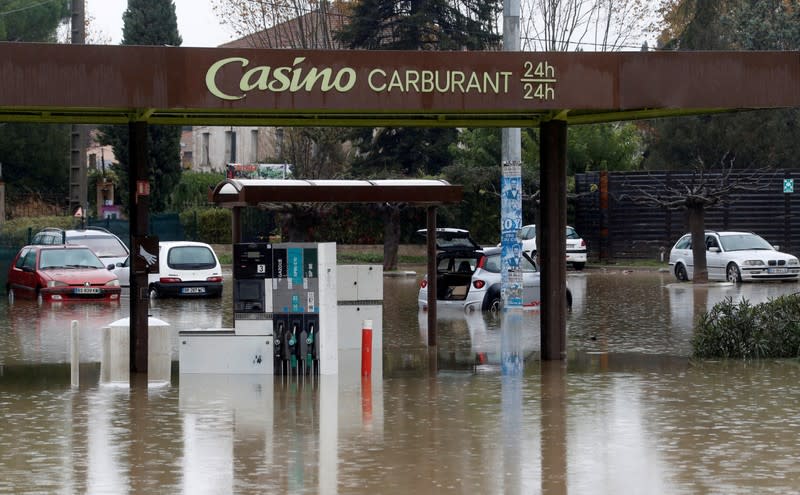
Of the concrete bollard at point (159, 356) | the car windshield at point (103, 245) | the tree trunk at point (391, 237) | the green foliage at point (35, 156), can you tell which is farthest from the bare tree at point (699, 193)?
the green foliage at point (35, 156)

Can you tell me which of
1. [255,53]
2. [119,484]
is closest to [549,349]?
[255,53]

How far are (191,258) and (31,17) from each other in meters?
33.9

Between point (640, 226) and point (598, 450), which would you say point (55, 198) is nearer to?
point (640, 226)

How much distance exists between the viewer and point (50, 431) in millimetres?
12688

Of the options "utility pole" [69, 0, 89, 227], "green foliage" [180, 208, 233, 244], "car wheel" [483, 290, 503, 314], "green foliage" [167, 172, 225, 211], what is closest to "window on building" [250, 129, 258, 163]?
"green foliage" [167, 172, 225, 211]

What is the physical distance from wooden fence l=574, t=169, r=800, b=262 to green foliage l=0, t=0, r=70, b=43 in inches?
1096

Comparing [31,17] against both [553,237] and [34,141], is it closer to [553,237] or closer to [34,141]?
[34,141]

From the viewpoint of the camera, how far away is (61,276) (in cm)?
3161

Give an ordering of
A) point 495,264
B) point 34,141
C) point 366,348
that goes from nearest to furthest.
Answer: point 366,348, point 495,264, point 34,141

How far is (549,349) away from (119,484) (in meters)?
9.29

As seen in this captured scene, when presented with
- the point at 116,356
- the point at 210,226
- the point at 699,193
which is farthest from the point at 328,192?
the point at 210,226

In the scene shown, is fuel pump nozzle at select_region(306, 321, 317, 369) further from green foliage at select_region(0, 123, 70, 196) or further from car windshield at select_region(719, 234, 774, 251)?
green foliage at select_region(0, 123, 70, 196)

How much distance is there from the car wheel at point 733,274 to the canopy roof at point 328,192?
1929cm

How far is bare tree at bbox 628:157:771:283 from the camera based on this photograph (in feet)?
120
